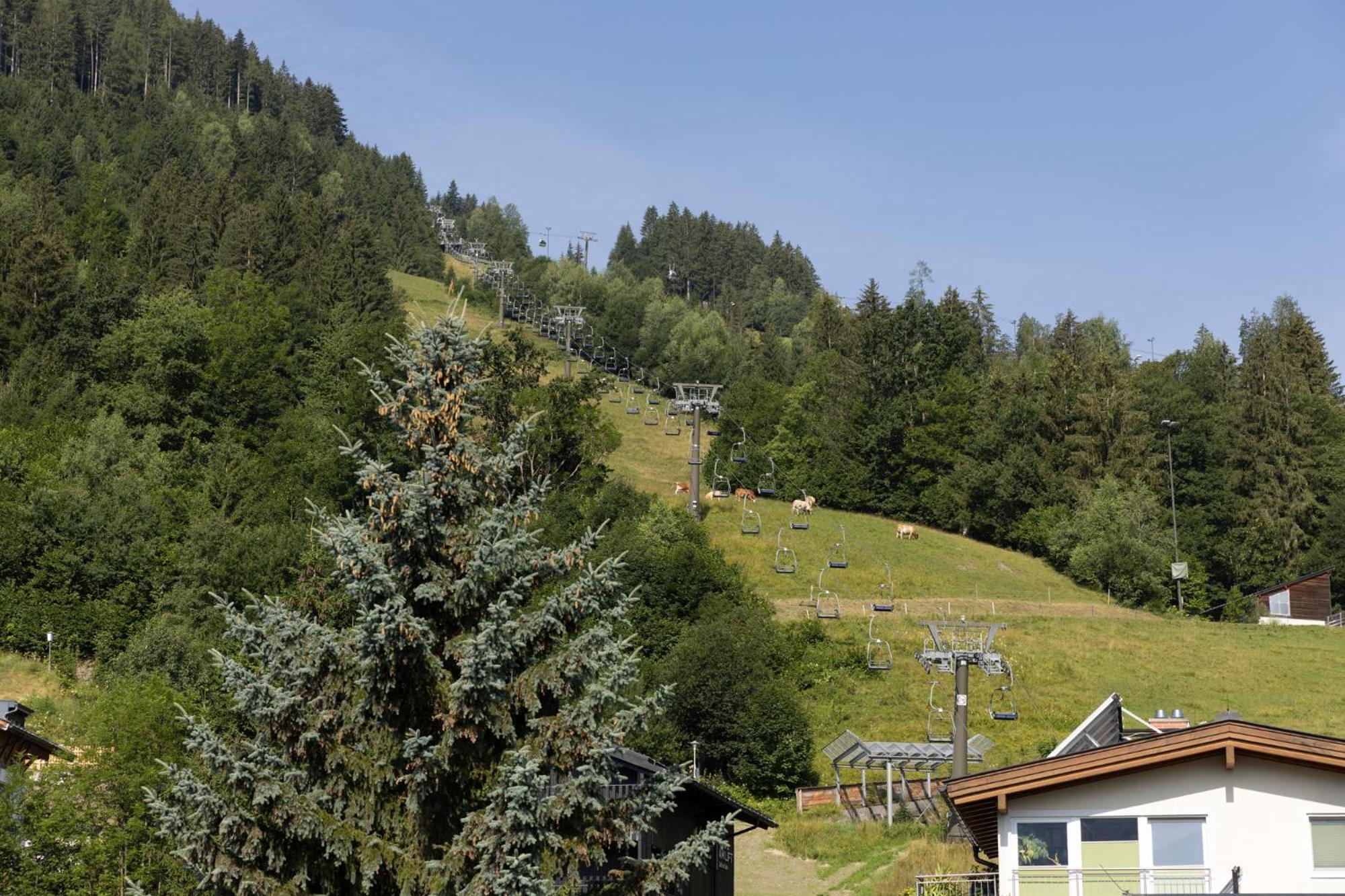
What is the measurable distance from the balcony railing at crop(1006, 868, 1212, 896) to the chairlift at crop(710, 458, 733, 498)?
65.2 metres

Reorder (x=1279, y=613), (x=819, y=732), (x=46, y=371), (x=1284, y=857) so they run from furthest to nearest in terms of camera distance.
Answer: (x=46, y=371)
(x=1279, y=613)
(x=819, y=732)
(x=1284, y=857)

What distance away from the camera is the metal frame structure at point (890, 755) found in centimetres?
4997

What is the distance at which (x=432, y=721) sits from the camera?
60.3ft

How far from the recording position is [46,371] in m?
94.5

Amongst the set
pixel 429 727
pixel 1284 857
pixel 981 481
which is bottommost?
pixel 1284 857

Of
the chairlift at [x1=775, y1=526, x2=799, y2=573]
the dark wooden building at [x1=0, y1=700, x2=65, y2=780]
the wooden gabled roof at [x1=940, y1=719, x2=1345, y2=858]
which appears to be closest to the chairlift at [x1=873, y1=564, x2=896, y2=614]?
the chairlift at [x1=775, y1=526, x2=799, y2=573]

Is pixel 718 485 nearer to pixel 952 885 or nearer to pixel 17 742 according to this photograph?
pixel 17 742

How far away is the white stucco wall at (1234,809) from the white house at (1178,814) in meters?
0.01

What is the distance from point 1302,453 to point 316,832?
9685 centimetres

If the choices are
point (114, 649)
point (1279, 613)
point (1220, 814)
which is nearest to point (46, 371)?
point (114, 649)

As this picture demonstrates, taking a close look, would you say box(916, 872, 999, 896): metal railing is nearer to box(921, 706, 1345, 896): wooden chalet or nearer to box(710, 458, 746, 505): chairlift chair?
box(921, 706, 1345, 896): wooden chalet

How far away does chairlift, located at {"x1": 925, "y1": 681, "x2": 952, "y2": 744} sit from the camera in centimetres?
5953

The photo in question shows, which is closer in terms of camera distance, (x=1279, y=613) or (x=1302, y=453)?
(x=1279, y=613)

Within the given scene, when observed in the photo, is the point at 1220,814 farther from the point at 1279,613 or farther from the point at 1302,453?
the point at 1302,453
